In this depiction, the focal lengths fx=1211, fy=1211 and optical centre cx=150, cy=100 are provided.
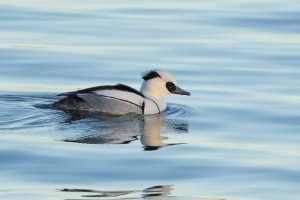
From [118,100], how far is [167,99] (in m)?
1.57

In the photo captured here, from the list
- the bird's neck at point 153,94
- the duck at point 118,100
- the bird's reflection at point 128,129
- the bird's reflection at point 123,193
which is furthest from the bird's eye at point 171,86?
the bird's reflection at point 123,193

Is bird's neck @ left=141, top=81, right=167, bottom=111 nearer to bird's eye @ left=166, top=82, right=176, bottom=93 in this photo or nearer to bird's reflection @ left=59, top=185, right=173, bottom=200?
bird's eye @ left=166, top=82, right=176, bottom=93

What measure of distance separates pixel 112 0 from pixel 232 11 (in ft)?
9.13

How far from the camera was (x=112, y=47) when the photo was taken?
20.8 meters

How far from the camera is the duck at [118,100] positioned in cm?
1675

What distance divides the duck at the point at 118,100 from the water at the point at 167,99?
9.4 inches

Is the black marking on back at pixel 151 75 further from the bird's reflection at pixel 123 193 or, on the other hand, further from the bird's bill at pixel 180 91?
the bird's reflection at pixel 123 193

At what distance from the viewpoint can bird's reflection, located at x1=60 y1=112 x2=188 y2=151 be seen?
48.0 ft

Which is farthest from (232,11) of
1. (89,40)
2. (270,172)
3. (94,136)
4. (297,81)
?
(270,172)

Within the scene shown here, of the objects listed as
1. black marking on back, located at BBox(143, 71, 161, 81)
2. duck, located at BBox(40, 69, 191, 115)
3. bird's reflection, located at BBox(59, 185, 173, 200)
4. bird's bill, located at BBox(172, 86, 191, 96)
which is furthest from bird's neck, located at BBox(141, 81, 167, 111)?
bird's reflection, located at BBox(59, 185, 173, 200)

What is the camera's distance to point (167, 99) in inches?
723

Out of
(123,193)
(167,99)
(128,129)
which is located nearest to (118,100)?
(128,129)

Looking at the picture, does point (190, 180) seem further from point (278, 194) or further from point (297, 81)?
point (297, 81)

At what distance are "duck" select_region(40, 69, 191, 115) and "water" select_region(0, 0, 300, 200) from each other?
240 mm
